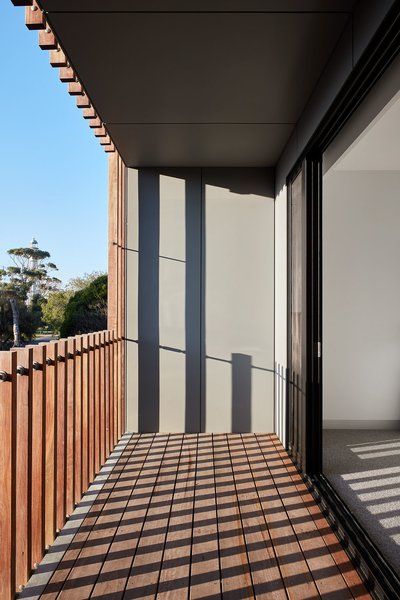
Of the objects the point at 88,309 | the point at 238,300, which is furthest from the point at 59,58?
the point at 88,309

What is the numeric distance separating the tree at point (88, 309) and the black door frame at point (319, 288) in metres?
2.57

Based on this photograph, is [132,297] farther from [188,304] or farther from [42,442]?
[42,442]

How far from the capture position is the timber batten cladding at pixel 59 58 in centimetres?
252

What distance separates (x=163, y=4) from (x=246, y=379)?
3.48m

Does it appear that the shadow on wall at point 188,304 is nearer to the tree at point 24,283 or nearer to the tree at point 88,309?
the tree at point 88,309

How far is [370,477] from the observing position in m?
3.72

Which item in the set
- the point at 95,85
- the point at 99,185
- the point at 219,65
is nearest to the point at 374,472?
the point at 219,65

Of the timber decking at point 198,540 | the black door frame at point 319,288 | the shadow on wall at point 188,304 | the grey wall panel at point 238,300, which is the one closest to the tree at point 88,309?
the shadow on wall at point 188,304

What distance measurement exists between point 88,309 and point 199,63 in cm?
331

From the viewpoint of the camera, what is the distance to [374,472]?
3842mm

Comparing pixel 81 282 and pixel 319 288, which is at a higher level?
pixel 81 282

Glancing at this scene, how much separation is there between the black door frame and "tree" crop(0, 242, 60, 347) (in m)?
2.01

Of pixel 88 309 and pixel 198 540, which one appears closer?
pixel 198 540

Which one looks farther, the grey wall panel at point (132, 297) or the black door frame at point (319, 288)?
the grey wall panel at point (132, 297)
